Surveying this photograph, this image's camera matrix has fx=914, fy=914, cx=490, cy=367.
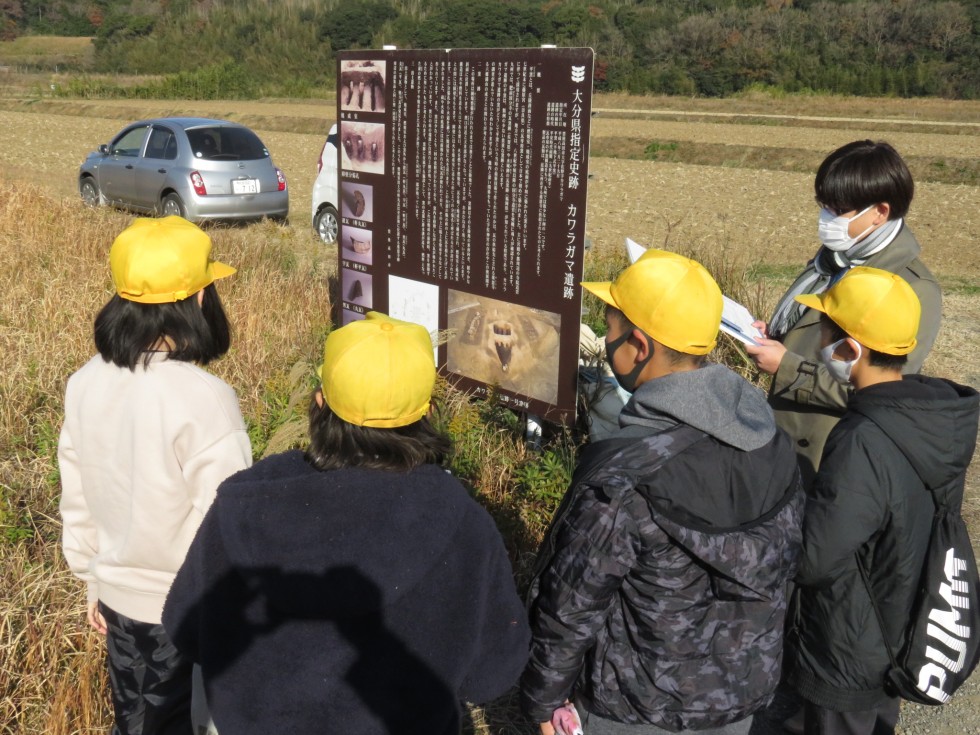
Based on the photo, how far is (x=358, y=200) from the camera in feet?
16.0

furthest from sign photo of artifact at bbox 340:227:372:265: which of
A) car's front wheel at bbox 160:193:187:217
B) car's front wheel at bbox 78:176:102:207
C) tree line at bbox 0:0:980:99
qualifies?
tree line at bbox 0:0:980:99

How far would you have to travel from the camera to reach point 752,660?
75.8 inches

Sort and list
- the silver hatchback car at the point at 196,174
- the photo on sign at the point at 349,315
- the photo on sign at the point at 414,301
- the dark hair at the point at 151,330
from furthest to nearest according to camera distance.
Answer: the silver hatchback car at the point at 196,174 → the photo on sign at the point at 349,315 → the photo on sign at the point at 414,301 → the dark hair at the point at 151,330

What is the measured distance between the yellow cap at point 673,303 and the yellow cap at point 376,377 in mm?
514

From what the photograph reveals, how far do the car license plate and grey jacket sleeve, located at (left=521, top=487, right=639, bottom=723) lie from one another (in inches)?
411

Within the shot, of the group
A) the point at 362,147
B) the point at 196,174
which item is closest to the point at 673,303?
the point at 362,147

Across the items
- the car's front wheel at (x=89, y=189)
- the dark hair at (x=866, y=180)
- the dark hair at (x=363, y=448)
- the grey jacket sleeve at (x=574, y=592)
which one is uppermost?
the dark hair at (x=866, y=180)

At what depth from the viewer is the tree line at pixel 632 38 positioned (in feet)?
138

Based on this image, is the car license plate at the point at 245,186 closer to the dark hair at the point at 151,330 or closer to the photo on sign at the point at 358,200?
the photo on sign at the point at 358,200

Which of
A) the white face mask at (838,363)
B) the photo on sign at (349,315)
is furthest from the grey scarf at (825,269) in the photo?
the photo on sign at (349,315)

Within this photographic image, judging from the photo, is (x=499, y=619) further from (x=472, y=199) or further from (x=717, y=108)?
(x=717, y=108)

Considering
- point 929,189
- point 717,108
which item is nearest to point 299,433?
point 929,189

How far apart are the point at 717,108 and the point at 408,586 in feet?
131

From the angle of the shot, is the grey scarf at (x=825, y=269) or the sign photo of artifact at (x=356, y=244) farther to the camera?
the sign photo of artifact at (x=356, y=244)
